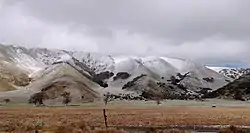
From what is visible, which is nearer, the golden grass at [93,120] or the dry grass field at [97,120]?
the golden grass at [93,120]

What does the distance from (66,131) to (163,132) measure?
435 inches

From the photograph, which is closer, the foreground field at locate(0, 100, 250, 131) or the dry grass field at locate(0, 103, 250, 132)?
the dry grass field at locate(0, 103, 250, 132)

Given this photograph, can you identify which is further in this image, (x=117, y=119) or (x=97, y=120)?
(x=117, y=119)

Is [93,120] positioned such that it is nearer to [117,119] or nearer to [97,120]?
[97,120]

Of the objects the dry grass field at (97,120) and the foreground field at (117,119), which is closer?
the dry grass field at (97,120)

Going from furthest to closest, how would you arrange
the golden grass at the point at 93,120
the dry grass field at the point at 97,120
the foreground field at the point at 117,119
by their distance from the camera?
the foreground field at the point at 117,119, the dry grass field at the point at 97,120, the golden grass at the point at 93,120

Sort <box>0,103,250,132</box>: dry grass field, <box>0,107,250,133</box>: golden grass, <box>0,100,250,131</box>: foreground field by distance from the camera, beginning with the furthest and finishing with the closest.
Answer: <box>0,100,250,131</box>: foreground field → <box>0,103,250,132</box>: dry grass field → <box>0,107,250,133</box>: golden grass

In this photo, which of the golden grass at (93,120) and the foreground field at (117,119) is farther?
the foreground field at (117,119)

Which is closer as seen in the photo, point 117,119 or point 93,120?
point 93,120

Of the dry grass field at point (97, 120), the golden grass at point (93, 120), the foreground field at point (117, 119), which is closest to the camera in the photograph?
the golden grass at point (93, 120)

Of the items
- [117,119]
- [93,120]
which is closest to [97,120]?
[93,120]

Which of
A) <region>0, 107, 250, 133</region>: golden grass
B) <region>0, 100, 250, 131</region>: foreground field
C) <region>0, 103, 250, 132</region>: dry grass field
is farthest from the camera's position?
<region>0, 100, 250, 131</region>: foreground field

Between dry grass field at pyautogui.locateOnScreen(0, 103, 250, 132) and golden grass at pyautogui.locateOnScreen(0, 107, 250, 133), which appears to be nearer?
golden grass at pyautogui.locateOnScreen(0, 107, 250, 133)

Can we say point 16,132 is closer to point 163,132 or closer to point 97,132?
point 97,132
